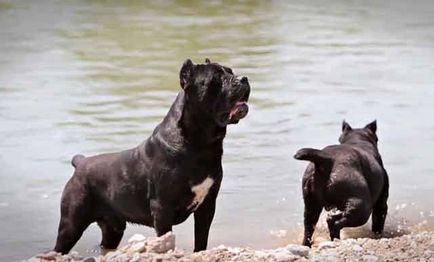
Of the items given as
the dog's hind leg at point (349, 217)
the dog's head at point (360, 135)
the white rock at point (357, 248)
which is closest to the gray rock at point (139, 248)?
the white rock at point (357, 248)

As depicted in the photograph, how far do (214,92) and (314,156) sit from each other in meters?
1.11

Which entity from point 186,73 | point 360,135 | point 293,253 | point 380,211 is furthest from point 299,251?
point 360,135

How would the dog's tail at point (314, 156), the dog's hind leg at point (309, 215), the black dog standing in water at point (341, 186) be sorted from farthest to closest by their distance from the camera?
the dog's hind leg at point (309, 215) < the black dog standing in water at point (341, 186) < the dog's tail at point (314, 156)

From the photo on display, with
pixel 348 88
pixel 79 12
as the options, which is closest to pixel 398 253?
pixel 348 88

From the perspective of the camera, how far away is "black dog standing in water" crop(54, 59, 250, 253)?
21.4 ft

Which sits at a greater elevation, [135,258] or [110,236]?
[135,258]

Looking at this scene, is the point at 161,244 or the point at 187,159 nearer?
the point at 161,244

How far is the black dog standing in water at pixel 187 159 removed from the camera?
653 cm

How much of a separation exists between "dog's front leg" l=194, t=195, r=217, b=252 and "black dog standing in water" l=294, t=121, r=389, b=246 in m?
0.84

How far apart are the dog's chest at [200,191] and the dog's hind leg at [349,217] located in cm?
119

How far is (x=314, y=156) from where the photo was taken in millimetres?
7359

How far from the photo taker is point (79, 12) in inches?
784

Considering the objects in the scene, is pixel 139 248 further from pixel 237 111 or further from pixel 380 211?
pixel 380 211

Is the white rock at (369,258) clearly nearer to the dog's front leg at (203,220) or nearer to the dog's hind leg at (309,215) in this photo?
the dog's front leg at (203,220)
